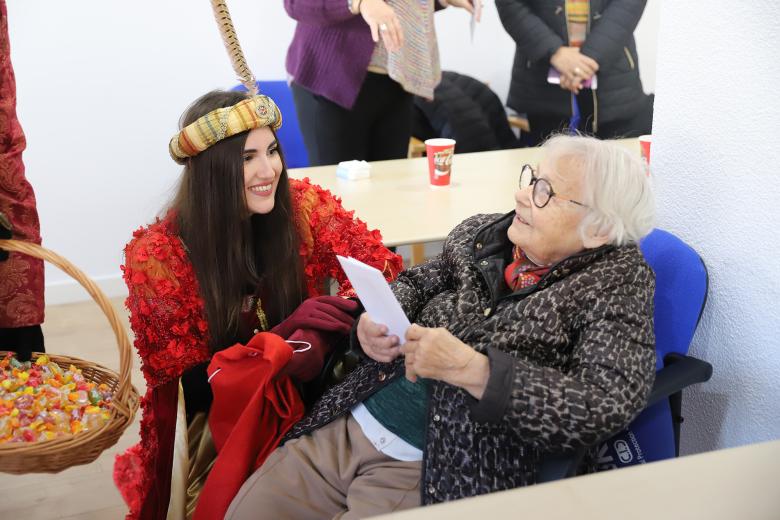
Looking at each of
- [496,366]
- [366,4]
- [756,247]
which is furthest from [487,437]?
[366,4]

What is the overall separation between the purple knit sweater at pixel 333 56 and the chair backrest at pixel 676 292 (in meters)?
1.40

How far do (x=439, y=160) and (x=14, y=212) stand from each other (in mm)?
1357

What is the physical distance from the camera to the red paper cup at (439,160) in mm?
2570

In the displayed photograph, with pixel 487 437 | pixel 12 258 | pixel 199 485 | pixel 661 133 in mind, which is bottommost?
pixel 199 485

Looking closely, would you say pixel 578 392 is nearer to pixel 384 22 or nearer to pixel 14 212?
pixel 14 212

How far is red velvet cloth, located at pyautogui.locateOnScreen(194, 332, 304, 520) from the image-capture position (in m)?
1.58

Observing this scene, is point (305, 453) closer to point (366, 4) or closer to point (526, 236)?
point (526, 236)

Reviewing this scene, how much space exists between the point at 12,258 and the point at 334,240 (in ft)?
2.48

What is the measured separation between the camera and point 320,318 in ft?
5.76

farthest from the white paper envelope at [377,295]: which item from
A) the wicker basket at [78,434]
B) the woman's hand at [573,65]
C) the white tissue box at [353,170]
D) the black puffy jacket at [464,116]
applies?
the black puffy jacket at [464,116]

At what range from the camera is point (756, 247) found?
1496mm

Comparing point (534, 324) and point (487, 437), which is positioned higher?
point (534, 324)

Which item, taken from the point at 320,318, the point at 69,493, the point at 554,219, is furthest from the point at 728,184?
the point at 69,493

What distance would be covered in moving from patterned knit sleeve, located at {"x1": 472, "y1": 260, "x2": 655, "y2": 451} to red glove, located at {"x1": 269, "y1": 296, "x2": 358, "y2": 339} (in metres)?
0.52
